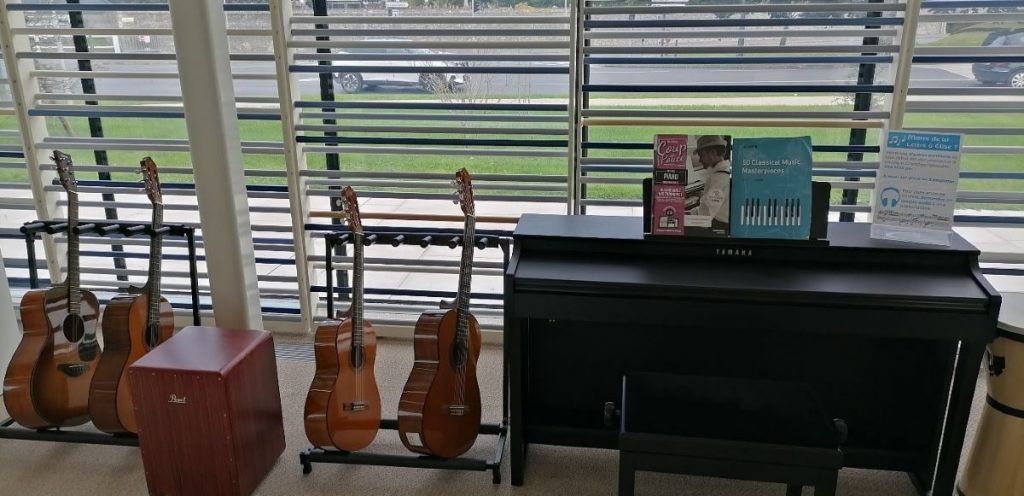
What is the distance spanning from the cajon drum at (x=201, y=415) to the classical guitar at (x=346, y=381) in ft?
0.69

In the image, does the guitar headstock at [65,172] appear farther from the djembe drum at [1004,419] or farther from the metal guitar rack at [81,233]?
the djembe drum at [1004,419]

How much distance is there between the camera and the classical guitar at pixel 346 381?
8.23 feet

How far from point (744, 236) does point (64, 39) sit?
3569 mm

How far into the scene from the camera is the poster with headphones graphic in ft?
7.47

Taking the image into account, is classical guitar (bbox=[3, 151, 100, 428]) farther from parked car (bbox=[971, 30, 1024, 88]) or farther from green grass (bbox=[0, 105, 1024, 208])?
parked car (bbox=[971, 30, 1024, 88])

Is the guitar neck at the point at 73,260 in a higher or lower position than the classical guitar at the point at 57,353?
higher

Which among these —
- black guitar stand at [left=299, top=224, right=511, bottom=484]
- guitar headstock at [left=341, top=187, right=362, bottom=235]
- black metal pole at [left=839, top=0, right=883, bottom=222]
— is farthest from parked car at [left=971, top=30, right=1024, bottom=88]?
guitar headstock at [left=341, top=187, right=362, bottom=235]

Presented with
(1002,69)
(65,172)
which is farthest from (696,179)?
(65,172)

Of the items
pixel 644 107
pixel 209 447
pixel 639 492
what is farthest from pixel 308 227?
pixel 639 492

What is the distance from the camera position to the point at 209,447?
7.86 ft

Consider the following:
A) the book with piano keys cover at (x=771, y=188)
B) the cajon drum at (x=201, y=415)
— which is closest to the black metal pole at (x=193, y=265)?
the cajon drum at (x=201, y=415)

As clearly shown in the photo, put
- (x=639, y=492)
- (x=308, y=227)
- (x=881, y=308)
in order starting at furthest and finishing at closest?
(x=308, y=227), (x=639, y=492), (x=881, y=308)

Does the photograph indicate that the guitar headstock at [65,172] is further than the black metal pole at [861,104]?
No

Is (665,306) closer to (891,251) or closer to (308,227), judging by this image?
(891,251)
